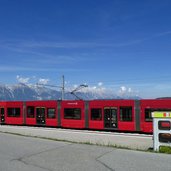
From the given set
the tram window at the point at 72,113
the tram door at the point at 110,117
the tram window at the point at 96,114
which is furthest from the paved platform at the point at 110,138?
the tram window at the point at 72,113

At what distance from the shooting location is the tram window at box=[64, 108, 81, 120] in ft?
103

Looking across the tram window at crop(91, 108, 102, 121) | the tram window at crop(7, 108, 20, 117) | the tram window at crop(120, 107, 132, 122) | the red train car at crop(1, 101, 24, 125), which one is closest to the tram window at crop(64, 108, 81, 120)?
the tram window at crop(91, 108, 102, 121)

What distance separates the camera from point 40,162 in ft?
35.4

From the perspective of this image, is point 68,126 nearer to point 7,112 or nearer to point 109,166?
point 7,112

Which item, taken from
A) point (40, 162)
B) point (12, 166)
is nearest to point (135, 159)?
point (40, 162)

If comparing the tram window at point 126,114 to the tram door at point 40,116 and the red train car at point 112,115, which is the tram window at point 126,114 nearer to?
the red train car at point 112,115

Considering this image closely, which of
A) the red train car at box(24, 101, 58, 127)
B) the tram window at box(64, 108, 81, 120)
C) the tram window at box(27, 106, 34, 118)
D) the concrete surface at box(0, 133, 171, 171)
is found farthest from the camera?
the tram window at box(27, 106, 34, 118)

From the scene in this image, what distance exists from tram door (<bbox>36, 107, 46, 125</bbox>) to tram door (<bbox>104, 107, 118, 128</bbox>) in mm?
7959

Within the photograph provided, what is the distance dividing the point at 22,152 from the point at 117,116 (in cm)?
1633

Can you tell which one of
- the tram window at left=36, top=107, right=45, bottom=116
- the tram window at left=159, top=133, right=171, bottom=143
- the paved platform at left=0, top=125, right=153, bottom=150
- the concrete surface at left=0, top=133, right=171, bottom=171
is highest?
the tram window at left=36, top=107, right=45, bottom=116

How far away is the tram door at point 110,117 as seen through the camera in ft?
93.9

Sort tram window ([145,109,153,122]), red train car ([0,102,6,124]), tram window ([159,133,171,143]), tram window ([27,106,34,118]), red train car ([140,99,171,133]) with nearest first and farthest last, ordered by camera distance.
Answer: tram window ([159,133,171,143]) < red train car ([140,99,171,133]) < tram window ([145,109,153,122]) < tram window ([27,106,34,118]) < red train car ([0,102,6,124])

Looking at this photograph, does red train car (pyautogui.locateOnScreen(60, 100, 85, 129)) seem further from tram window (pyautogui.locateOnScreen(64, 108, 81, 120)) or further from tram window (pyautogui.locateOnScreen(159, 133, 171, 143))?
tram window (pyautogui.locateOnScreen(159, 133, 171, 143))

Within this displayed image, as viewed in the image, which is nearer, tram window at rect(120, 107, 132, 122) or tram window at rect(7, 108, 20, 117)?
tram window at rect(120, 107, 132, 122)
